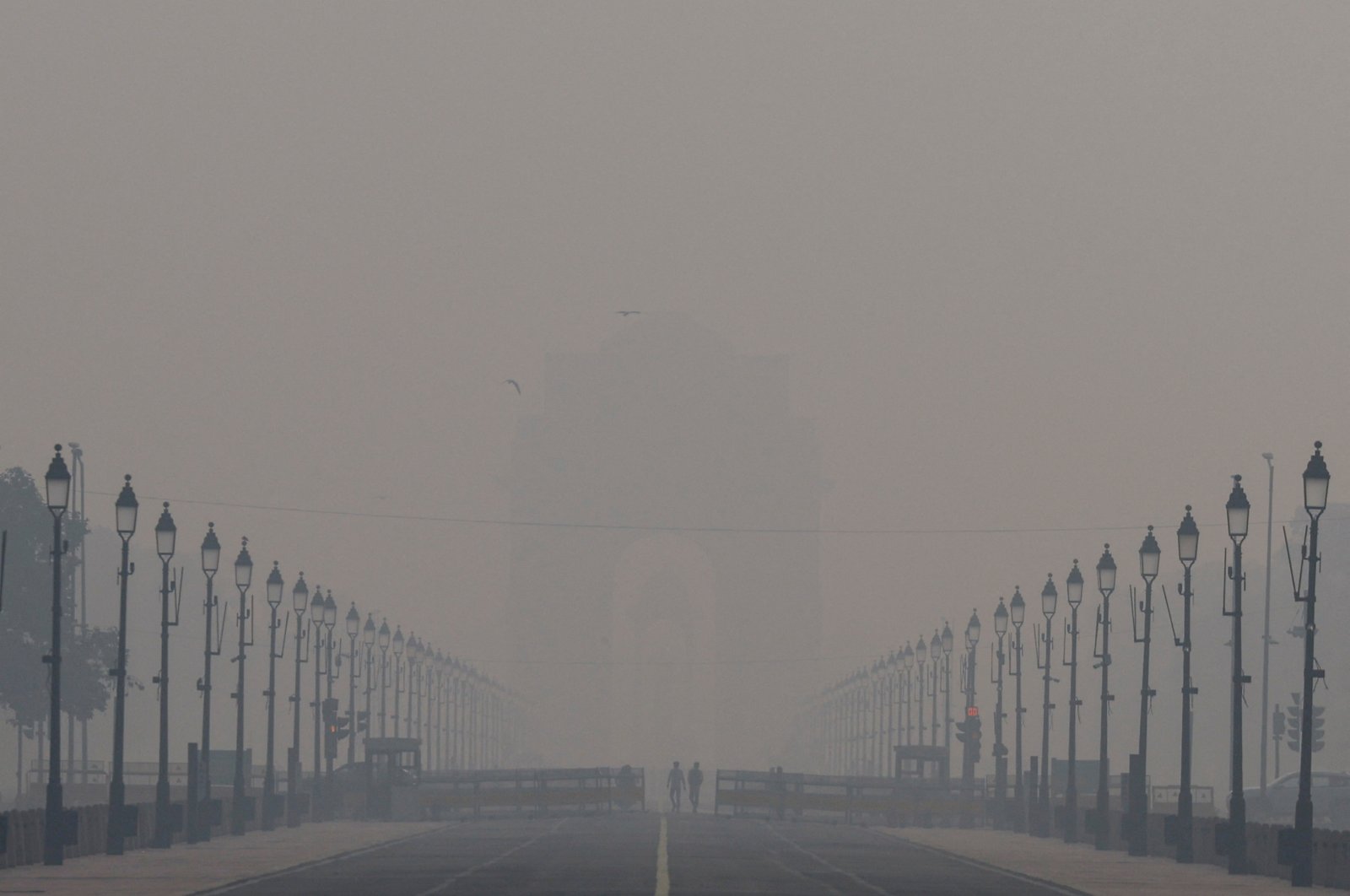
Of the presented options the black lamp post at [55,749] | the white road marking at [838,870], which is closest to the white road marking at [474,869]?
the white road marking at [838,870]

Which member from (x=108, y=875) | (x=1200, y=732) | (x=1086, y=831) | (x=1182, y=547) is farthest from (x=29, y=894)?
(x=1200, y=732)

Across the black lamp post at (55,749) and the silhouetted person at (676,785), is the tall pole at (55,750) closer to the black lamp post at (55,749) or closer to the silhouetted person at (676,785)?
the black lamp post at (55,749)

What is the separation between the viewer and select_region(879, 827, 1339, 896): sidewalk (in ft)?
131

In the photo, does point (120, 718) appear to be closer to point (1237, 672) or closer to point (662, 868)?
point (662, 868)

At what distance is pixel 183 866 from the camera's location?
147ft

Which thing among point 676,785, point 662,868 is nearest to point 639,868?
point 662,868

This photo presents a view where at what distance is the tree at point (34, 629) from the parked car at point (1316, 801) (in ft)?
131

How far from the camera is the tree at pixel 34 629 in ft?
311

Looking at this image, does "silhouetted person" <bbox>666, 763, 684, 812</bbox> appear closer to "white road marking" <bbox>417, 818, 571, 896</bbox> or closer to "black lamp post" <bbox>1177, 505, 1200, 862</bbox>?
"white road marking" <bbox>417, 818, 571, 896</bbox>

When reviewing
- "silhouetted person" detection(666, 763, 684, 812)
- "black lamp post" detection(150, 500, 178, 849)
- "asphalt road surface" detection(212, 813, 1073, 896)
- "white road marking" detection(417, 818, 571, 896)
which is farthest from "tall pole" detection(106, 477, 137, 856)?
"silhouetted person" detection(666, 763, 684, 812)

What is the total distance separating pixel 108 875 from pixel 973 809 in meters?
54.1

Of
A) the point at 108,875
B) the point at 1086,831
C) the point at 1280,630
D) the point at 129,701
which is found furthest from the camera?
the point at 1280,630

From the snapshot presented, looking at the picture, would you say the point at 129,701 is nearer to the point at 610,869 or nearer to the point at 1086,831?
the point at 1086,831

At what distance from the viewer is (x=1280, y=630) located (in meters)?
191
